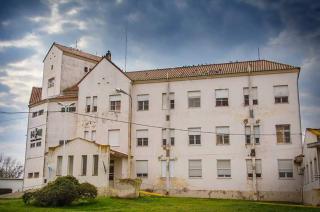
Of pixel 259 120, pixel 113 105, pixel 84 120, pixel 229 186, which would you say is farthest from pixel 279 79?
pixel 84 120

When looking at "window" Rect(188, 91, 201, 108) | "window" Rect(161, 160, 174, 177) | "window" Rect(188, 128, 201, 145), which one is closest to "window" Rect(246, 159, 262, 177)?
"window" Rect(188, 128, 201, 145)

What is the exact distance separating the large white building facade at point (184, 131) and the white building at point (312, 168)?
2.54 meters

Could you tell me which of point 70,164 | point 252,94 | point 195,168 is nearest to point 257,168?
point 195,168

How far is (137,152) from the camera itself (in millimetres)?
43562

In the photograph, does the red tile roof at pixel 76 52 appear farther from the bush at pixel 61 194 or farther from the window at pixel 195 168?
the bush at pixel 61 194

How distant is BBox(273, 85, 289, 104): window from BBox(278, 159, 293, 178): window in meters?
5.97

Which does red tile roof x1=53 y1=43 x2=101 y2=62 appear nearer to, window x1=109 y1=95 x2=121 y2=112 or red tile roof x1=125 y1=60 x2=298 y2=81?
red tile roof x1=125 y1=60 x2=298 y2=81

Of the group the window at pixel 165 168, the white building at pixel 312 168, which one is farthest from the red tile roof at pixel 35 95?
the white building at pixel 312 168

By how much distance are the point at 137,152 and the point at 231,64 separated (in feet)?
47.3

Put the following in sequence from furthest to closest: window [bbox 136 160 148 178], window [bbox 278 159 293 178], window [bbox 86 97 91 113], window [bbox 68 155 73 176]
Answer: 1. window [bbox 86 97 91 113]
2. window [bbox 136 160 148 178]
3. window [bbox 68 155 73 176]
4. window [bbox 278 159 293 178]

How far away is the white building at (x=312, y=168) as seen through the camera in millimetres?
28344

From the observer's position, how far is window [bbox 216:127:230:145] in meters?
41.3

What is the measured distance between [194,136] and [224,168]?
15.1ft

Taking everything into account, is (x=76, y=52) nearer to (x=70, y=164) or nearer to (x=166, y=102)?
(x=166, y=102)
